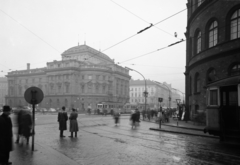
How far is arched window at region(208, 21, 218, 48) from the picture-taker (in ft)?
67.7

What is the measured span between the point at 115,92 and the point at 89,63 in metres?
15.8

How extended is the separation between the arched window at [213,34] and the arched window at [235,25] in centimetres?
204

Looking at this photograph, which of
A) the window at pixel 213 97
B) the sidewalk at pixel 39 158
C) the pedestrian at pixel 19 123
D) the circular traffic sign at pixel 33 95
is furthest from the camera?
the window at pixel 213 97

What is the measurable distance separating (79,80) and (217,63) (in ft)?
213

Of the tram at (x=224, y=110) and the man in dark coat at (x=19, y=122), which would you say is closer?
the tram at (x=224, y=110)

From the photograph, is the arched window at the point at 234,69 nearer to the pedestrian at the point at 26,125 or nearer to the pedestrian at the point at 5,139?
the pedestrian at the point at 26,125

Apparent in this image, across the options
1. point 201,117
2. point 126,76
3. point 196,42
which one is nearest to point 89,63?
point 126,76

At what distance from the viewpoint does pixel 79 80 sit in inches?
3172

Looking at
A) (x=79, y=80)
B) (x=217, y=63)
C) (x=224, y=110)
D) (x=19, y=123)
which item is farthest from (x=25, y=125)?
(x=79, y=80)

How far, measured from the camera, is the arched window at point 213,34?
812 inches

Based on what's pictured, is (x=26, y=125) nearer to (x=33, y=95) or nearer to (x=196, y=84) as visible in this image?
(x=33, y=95)

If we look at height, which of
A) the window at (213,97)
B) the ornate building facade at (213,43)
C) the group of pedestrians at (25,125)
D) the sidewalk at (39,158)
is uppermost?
the ornate building facade at (213,43)

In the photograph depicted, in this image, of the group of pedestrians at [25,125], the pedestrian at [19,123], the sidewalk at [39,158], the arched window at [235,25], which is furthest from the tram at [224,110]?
the pedestrian at [19,123]

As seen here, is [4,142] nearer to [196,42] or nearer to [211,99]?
[211,99]
